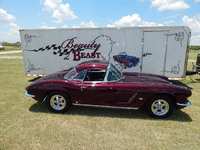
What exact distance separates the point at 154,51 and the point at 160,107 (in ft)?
12.4

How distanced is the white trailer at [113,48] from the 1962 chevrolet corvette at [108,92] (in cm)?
306

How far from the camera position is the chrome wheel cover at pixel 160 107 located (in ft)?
12.5

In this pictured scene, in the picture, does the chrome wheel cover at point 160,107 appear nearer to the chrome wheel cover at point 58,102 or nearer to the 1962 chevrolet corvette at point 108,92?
the 1962 chevrolet corvette at point 108,92

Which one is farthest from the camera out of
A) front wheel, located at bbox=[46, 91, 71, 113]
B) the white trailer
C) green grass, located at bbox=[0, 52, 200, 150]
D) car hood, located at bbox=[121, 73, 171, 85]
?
the white trailer

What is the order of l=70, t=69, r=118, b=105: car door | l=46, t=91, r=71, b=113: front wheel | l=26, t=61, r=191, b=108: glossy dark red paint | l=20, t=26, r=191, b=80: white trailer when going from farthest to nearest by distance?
l=20, t=26, r=191, b=80: white trailer → l=46, t=91, r=71, b=113: front wheel → l=70, t=69, r=118, b=105: car door → l=26, t=61, r=191, b=108: glossy dark red paint

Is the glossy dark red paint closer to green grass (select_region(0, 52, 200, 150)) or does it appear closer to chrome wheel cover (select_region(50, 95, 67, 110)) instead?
chrome wheel cover (select_region(50, 95, 67, 110))

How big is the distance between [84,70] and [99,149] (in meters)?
2.33

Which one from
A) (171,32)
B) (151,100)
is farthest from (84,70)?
(171,32)

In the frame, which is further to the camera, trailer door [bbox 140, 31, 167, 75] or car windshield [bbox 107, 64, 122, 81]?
trailer door [bbox 140, 31, 167, 75]

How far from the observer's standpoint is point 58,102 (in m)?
4.17

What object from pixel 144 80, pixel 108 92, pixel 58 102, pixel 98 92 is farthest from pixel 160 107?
pixel 58 102

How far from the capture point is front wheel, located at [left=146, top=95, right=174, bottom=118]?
12.3 feet

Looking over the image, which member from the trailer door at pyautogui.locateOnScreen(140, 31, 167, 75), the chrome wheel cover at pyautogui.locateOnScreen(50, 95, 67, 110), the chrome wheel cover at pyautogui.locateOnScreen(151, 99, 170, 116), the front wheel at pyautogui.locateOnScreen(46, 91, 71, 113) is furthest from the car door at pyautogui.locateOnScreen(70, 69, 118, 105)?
the trailer door at pyautogui.locateOnScreen(140, 31, 167, 75)

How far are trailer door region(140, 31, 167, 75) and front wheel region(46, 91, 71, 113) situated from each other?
15.2ft
